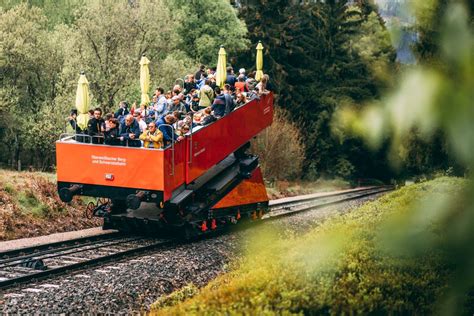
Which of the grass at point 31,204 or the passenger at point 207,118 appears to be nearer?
the passenger at point 207,118

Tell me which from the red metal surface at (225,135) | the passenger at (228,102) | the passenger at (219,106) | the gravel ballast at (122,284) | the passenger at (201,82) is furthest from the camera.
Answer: the passenger at (201,82)

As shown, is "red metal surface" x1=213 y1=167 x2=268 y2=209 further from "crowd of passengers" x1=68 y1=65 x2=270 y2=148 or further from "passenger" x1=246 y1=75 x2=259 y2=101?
"crowd of passengers" x1=68 y1=65 x2=270 y2=148

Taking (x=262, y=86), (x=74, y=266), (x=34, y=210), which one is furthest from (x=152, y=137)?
(x=262, y=86)

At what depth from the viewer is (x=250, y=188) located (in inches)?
886

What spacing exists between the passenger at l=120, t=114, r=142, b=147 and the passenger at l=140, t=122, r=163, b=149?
231 millimetres

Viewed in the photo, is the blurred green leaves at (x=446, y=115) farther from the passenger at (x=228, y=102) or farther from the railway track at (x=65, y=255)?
the passenger at (x=228, y=102)

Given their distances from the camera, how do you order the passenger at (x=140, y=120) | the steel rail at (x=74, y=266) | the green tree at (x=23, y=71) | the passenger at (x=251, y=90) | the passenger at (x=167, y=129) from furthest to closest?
1. the green tree at (x=23, y=71)
2. the passenger at (x=251, y=90)
3. the passenger at (x=140, y=120)
4. the passenger at (x=167, y=129)
5. the steel rail at (x=74, y=266)

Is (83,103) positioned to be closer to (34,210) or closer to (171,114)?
(171,114)

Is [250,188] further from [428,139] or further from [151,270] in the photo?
[428,139]

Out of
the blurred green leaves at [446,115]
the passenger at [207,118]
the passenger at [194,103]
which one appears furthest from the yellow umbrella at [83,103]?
the blurred green leaves at [446,115]

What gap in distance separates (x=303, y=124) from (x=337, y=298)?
40.2m

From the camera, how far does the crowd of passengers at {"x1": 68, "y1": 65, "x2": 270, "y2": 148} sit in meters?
17.5

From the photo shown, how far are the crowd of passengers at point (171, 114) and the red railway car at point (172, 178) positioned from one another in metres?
0.23

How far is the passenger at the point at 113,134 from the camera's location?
1764cm
